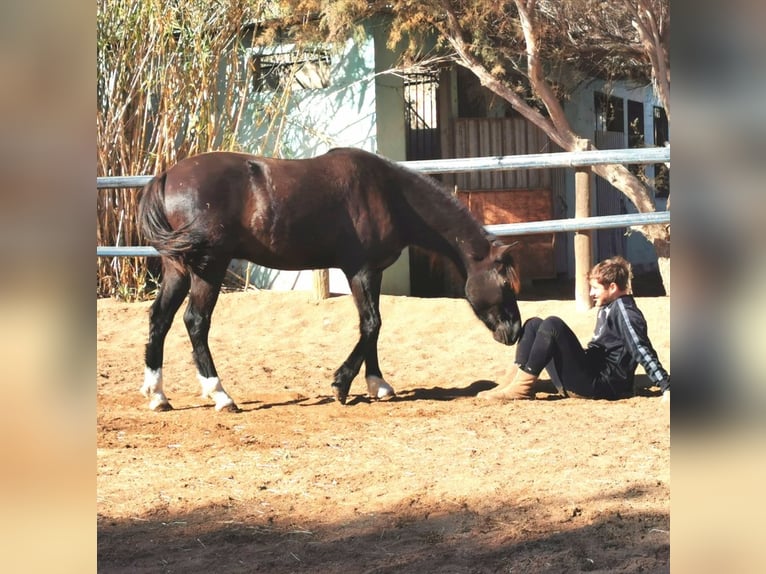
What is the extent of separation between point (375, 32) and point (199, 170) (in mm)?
4799

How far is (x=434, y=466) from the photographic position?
4301 millimetres

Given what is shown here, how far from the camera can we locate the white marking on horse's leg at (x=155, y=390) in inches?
230

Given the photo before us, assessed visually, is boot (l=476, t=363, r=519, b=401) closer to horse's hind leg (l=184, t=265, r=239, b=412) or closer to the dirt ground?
the dirt ground

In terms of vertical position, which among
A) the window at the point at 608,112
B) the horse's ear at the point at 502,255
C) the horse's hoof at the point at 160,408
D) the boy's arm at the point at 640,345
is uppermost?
the window at the point at 608,112

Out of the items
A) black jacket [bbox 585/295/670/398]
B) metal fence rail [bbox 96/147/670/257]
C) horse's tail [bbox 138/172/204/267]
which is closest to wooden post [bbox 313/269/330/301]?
metal fence rail [bbox 96/147/670/257]

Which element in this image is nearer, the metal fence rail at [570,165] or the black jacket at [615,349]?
the black jacket at [615,349]

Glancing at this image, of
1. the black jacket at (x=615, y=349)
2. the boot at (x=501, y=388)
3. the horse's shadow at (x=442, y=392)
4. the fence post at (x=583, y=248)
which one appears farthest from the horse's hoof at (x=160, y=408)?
the fence post at (x=583, y=248)

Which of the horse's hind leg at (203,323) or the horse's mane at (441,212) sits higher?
the horse's mane at (441,212)

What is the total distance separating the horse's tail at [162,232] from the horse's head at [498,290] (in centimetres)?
188

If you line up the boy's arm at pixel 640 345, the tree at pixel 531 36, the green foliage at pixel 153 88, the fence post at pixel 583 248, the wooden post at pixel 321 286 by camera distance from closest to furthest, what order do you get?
1. the boy's arm at pixel 640 345
2. the fence post at pixel 583 248
3. the wooden post at pixel 321 286
4. the tree at pixel 531 36
5. the green foliage at pixel 153 88

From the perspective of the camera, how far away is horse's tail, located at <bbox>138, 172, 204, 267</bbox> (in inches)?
223

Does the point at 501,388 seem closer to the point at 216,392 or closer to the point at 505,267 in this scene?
the point at 505,267

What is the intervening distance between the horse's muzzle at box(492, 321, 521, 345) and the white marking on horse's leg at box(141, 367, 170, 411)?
225 cm

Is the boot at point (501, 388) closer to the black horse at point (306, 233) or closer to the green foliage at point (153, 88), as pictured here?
the black horse at point (306, 233)
